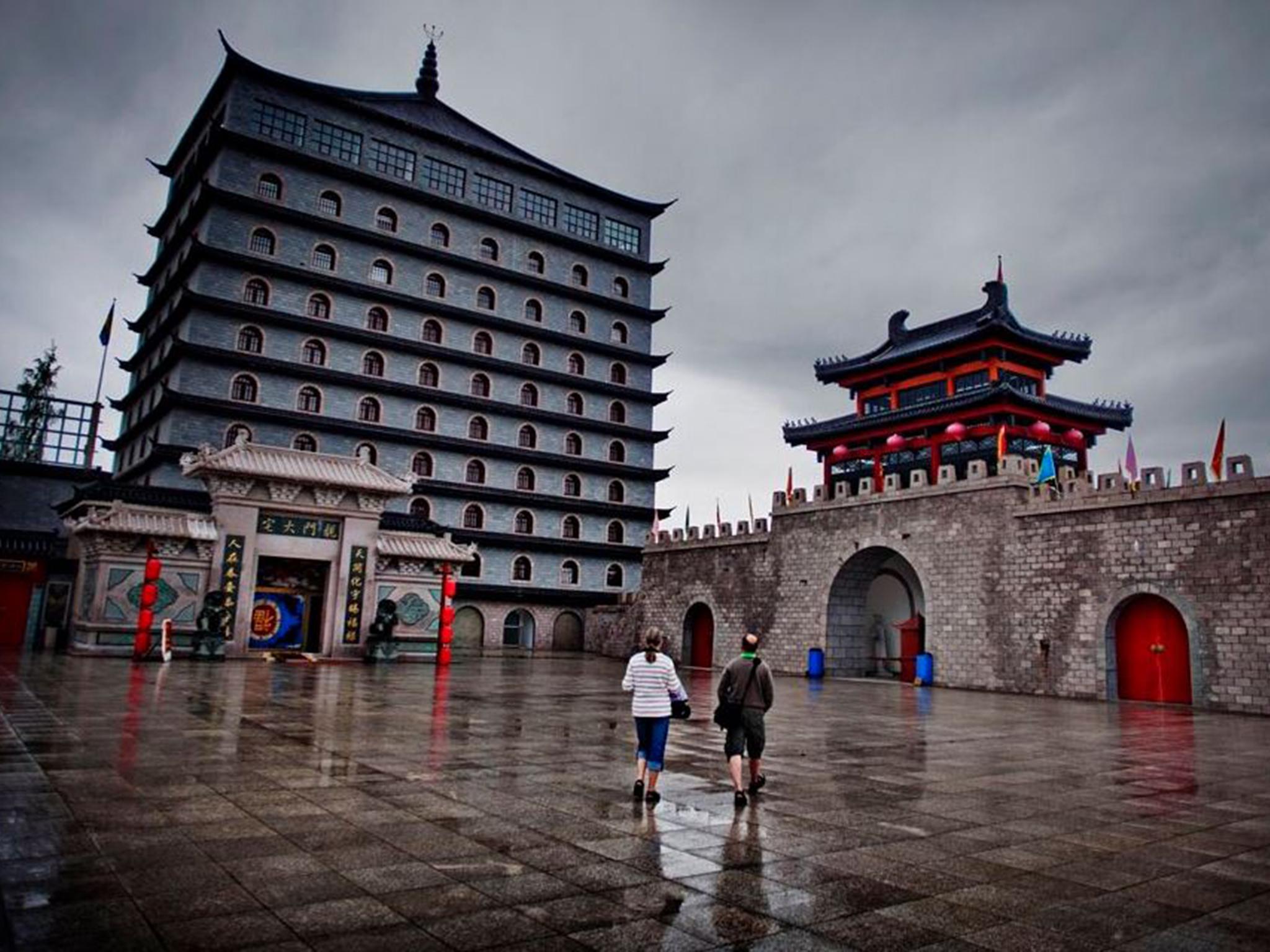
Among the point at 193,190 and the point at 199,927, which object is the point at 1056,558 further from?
the point at 193,190

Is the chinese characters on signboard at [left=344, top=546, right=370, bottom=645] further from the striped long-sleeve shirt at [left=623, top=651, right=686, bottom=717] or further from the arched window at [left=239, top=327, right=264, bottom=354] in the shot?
the striped long-sleeve shirt at [left=623, top=651, right=686, bottom=717]

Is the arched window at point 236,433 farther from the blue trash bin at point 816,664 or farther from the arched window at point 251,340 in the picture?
the blue trash bin at point 816,664

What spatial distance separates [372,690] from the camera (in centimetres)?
1647

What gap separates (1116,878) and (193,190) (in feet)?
144

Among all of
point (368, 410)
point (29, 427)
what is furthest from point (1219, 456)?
point (29, 427)

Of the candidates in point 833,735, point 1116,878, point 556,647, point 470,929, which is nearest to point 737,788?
point 1116,878

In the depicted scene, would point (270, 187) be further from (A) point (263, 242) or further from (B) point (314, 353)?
(B) point (314, 353)

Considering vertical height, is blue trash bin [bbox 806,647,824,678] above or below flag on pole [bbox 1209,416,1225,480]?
below

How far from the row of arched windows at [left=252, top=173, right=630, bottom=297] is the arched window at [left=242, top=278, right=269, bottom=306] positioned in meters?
1.54

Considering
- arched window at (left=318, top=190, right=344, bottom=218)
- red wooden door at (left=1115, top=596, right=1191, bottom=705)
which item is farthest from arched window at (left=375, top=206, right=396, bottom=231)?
red wooden door at (left=1115, top=596, right=1191, bottom=705)

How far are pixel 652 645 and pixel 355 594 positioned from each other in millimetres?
20462

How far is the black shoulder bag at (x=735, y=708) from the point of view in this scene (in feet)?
25.5

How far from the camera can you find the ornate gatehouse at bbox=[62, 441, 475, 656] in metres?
22.5

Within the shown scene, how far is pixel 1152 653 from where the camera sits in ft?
70.1
